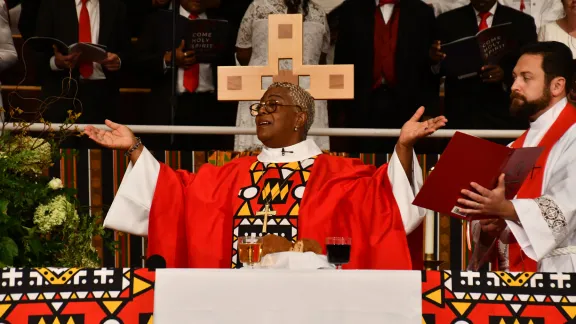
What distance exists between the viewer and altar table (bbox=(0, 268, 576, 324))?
3.32 metres

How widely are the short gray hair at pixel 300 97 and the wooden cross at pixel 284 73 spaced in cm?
5

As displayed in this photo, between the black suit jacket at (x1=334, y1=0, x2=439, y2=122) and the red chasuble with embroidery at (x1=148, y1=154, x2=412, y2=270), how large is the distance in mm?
1561

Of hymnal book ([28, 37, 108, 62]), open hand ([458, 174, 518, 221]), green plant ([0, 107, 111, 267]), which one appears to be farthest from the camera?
hymnal book ([28, 37, 108, 62])

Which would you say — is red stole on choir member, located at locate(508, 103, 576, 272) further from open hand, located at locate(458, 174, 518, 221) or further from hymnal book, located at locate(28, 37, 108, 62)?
hymnal book, located at locate(28, 37, 108, 62)

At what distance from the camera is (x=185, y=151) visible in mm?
6473

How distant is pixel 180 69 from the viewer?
6.65m

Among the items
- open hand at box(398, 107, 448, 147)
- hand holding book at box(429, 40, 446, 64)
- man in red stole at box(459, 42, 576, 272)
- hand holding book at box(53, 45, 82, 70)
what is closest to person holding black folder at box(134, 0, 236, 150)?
hand holding book at box(53, 45, 82, 70)

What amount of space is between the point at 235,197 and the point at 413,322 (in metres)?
1.85

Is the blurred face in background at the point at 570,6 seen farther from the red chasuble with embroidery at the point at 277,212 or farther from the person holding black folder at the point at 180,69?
the red chasuble with embroidery at the point at 277,212

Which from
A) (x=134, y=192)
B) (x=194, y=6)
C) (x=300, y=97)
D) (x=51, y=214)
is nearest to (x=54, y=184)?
(x=51, y=214)

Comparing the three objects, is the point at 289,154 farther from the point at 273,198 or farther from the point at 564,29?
the point at 564,29

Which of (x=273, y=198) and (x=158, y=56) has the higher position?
(x=158, y=56)

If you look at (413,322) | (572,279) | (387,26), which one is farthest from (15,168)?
(387,26)

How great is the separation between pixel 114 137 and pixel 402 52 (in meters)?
2.51
